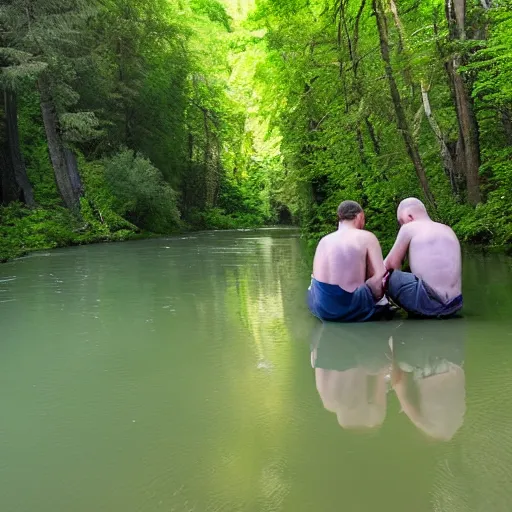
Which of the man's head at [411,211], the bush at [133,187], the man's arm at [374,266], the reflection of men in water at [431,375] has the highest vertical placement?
the bush at [133,187]

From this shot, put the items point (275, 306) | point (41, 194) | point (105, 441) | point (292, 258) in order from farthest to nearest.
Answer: point (41, 194)
point (292, 258)
point (275, 306)
point (105, 441)

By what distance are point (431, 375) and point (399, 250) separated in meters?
1.88

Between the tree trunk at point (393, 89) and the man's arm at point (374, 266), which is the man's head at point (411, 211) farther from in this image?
the tree trunk at point (393, 89)

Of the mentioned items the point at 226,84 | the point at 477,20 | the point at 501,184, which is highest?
the point at 226,84

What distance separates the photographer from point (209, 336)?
4762mm

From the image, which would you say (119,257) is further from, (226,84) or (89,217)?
(226,84)

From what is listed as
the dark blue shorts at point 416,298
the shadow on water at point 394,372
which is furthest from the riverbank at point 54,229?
the shadow on water at point 394,372

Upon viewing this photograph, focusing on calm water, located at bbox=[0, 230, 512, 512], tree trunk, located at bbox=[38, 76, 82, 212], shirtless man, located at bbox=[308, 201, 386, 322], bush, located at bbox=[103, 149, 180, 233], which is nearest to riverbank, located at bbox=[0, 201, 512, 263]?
tree trunk, located at bbox=[38, 76, 82, 212]

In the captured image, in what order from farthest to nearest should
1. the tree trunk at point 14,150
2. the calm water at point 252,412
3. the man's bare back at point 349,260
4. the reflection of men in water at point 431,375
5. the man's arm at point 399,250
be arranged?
1. the tree trunk at point 14,150
2. the man's arm at point 399,250
3. the man's bare back at point 349,260
4. the reflection of men in water at point 431,375
5. the calm water at point 252,412

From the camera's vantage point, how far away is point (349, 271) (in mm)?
4891

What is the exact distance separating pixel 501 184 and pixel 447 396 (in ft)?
24.0

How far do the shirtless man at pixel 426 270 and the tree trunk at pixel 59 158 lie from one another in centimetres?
1814

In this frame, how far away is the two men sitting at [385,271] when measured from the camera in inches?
192

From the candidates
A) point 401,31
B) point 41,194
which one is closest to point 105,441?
point 401,31
